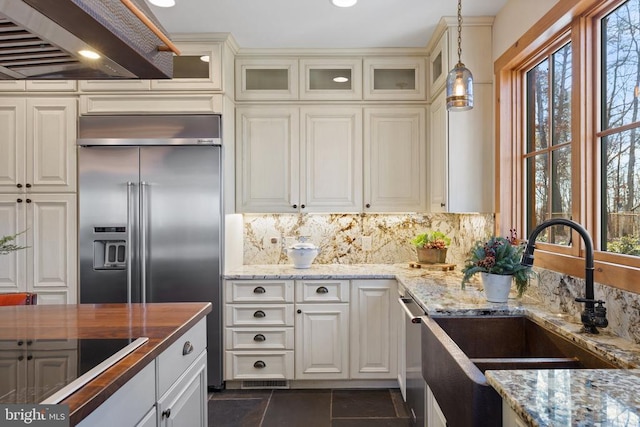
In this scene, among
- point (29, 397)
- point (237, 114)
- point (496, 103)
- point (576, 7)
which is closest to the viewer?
point (29, 397)

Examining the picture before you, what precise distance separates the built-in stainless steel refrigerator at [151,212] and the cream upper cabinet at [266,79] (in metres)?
0.52

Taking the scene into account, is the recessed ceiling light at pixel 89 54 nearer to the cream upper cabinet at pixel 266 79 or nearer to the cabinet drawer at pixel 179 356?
the cabinet drawer at pixel 179 356

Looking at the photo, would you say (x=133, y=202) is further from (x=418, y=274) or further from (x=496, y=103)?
(x=496, y=103)

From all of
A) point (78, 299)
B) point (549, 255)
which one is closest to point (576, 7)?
point (549, 255)

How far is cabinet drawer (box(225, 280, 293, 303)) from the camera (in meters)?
3.00

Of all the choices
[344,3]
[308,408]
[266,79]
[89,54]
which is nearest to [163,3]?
[266,79]

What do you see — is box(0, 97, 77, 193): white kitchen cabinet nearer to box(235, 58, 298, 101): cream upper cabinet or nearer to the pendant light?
box(235, 58, 298, 101): cream upper cabinet

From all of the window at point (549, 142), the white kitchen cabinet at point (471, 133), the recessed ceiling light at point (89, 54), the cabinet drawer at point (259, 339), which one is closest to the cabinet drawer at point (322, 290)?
the cabinet drawer at point (259, 339)

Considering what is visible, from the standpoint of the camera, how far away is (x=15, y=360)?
1.14 meters

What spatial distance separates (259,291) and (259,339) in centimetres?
35

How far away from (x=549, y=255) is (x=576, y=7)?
1163mm

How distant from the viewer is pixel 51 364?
3.65ft

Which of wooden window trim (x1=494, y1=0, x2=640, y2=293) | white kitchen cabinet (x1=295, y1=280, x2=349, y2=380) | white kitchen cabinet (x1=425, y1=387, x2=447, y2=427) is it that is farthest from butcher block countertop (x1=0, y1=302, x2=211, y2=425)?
wooden window trim (x1=494, y1=0, x2=640, y2=293)

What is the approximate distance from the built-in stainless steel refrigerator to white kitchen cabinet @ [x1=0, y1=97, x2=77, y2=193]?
0.49 feet
